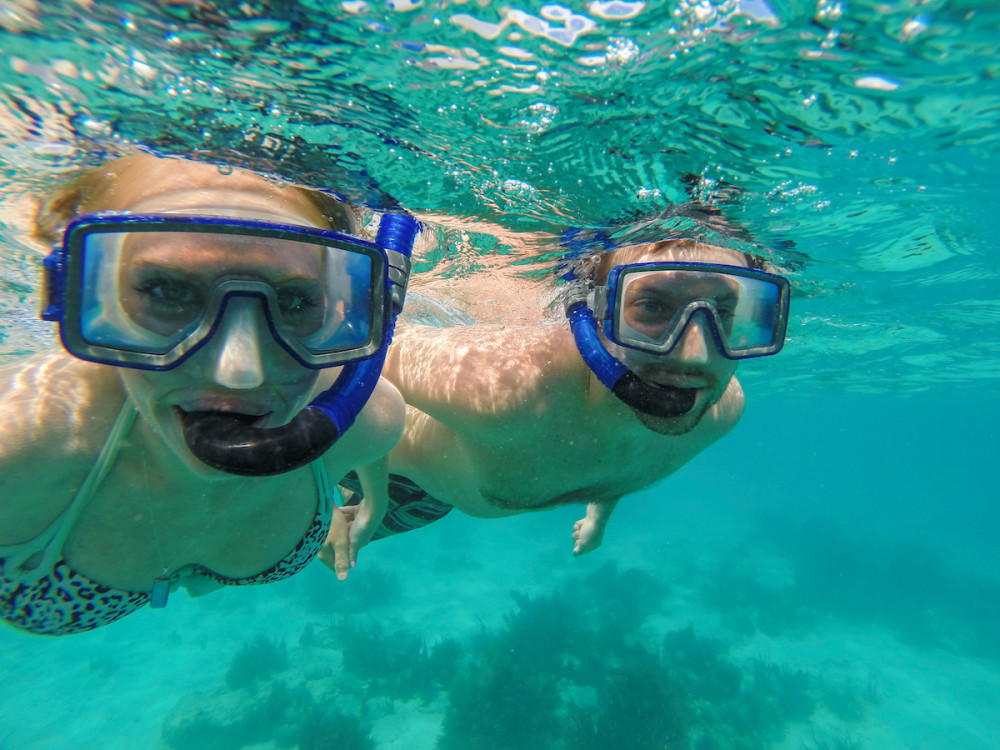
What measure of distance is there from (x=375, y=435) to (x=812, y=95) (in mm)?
3846

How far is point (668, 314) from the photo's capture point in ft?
12.9

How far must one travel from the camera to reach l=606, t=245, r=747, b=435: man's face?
3.79 metres

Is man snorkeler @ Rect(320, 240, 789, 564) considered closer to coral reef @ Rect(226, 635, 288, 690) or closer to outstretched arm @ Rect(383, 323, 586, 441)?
outstretched arm @ Rect(383, 323, 586, 441)

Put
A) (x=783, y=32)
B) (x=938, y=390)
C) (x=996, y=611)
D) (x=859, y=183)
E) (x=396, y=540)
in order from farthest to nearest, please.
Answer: (x=938, y=390), (x=396, y=540), (x=996, y=611), (x=859, y=183), (x=783, y=32)

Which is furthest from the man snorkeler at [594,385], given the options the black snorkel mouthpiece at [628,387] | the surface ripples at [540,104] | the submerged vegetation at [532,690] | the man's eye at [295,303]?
the submerged vegetation at [532,690]

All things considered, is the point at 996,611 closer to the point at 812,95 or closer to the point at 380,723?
the point at 380,723

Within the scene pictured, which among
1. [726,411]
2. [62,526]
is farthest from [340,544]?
[726,411]

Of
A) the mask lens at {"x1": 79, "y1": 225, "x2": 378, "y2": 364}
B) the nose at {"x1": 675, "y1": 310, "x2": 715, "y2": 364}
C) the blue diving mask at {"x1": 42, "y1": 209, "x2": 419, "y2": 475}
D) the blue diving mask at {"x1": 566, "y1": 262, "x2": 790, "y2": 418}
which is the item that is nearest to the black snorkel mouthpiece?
the blue diving mask at {"x1": 566, "y1": 262, "x2": 790, "y2": 418}

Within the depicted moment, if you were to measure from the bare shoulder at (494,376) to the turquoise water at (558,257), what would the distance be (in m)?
1.57

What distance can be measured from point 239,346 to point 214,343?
0.13 m

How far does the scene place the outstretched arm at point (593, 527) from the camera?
5.77 meters

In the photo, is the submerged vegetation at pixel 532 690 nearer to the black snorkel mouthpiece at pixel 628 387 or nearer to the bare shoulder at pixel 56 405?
the black snorkel mouthpiece at pixel 628 387

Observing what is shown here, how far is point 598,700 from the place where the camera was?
40.4 feet

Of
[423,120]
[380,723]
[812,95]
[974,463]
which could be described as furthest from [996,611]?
[974,463]
